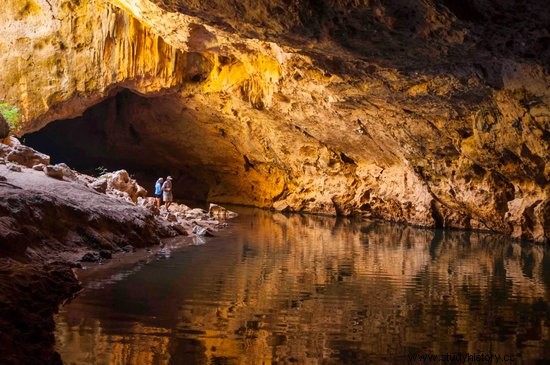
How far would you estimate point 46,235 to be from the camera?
9586 mm

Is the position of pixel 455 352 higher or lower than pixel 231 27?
lower

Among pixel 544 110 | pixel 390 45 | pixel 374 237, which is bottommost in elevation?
pixel 374 237

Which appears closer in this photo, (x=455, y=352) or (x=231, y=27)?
(x=455, y=352)

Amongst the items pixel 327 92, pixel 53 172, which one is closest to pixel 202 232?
pixel 53 172

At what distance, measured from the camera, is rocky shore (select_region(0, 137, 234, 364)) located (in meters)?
5.25

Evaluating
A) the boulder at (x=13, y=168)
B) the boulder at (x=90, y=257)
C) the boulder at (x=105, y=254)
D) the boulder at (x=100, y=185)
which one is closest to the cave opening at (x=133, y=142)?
the boulder at (x=100, y=185)

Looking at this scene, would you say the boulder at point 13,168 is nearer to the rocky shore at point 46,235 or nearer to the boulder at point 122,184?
the rocky shore at point 46,235

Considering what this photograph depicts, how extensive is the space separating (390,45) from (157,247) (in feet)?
20.1

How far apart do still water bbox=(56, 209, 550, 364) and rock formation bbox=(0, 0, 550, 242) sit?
4191 mm

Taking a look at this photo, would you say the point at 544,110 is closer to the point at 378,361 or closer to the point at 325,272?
the point at 325,272

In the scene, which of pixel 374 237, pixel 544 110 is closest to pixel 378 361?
pixel 544 110

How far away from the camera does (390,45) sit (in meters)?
11.9

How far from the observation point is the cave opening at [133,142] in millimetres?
29500

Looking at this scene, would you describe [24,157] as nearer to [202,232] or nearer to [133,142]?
[202,232]
